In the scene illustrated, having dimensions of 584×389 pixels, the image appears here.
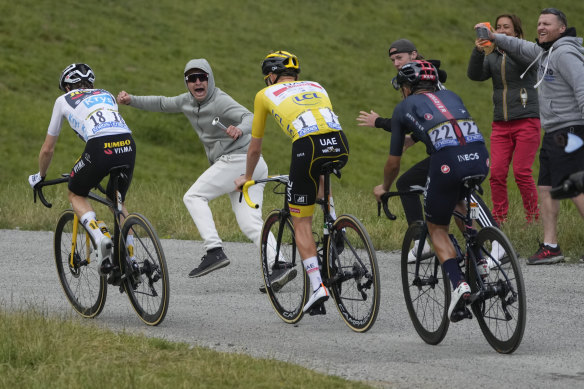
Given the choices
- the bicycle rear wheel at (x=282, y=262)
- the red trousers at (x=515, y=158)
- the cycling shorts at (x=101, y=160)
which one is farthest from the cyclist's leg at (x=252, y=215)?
the red trousers at (x=515, y=158)

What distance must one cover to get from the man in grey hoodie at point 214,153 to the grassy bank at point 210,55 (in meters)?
13.2

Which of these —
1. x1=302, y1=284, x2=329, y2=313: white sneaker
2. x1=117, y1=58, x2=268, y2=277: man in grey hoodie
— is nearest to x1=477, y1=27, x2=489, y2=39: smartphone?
x1=117, y1=58, x2=268, y2=277: man in grey hoodie

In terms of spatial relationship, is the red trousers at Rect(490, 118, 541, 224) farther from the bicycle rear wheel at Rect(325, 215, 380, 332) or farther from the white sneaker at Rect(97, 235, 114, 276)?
the white sneaker at Rect(97, 235, 114, 276)

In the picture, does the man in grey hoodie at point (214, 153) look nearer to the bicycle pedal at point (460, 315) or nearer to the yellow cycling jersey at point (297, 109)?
the yellow cycling jersey at point (297, 109)

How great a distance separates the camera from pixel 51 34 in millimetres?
38000

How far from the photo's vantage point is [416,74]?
716 cm

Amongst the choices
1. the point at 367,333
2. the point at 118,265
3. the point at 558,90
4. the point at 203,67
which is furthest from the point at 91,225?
the point at 558,90

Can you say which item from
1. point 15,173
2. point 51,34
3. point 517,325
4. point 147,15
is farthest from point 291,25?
point 517,325

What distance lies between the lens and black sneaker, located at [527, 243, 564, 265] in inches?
402

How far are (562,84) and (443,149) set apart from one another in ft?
10.4

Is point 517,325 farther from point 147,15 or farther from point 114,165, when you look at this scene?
point 147,15

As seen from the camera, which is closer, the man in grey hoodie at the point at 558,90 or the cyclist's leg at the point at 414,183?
the man in grey hoodie at the point at 558,90

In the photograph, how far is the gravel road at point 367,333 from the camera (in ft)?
20.2

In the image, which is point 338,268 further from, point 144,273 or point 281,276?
point 144,273
